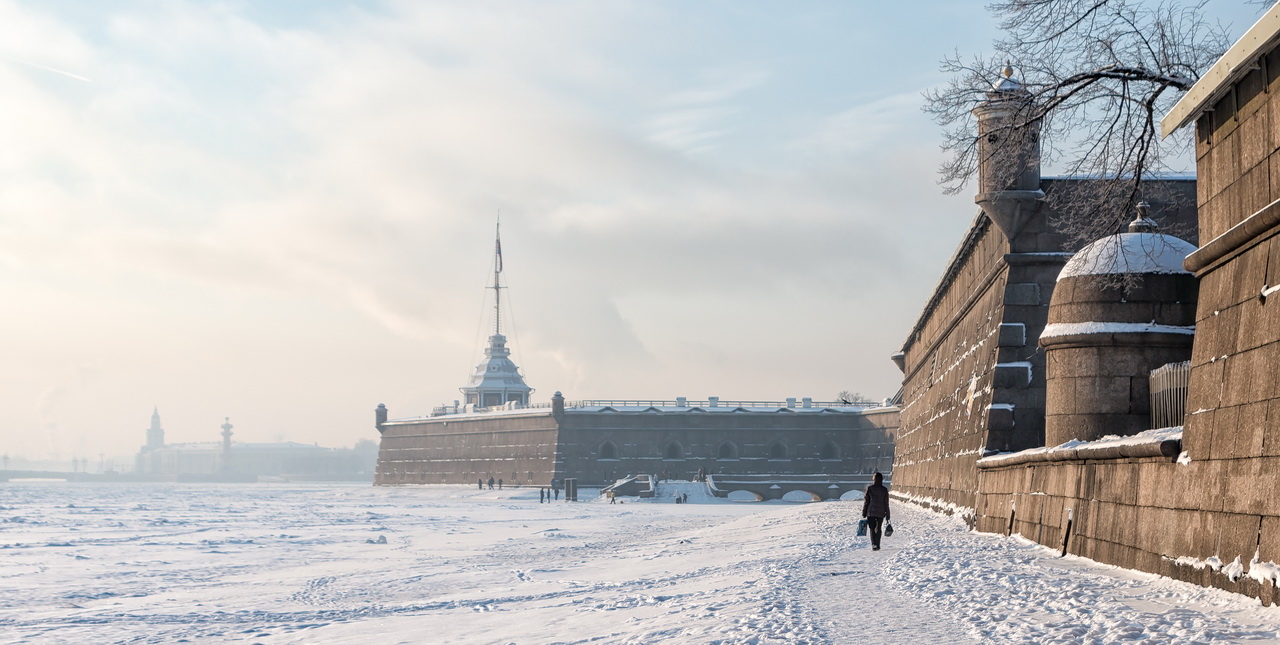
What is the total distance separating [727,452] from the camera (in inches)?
2940

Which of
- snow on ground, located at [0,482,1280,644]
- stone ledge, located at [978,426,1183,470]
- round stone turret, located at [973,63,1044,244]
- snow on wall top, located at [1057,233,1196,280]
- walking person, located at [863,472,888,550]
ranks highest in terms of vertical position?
round stone turret, located at [973,63,1044,244]

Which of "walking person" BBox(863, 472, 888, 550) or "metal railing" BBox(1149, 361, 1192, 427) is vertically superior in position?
"metal railing" BBox(1149, 361, 1192, 427)

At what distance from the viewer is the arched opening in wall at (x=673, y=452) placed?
2926 inches

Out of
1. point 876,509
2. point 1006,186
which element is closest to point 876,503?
point 876,509

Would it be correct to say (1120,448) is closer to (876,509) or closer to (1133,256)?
(1133,256)

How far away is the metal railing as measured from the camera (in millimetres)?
11164

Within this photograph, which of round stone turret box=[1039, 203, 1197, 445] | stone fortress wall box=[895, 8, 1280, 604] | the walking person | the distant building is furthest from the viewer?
the distant building

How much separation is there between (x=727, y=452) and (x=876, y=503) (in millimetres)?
60193

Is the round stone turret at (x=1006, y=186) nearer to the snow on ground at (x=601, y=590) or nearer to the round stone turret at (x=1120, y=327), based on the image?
the round stone turret at (x=1120, y=327)

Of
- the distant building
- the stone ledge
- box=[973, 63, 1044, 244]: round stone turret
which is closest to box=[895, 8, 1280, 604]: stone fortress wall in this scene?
the stone ledge

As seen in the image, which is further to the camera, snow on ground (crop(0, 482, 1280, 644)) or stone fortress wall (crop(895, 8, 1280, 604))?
snow on ground (crop(0, 482, 1280, 644))

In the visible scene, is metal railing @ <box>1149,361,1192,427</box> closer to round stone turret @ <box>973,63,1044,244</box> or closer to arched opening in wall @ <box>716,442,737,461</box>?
round stone turret @ <box>973,63,1044,244</box>

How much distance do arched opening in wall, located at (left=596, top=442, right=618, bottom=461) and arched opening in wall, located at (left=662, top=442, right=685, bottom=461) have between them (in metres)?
2.96

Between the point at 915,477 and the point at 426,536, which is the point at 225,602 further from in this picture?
the point at 915,477
